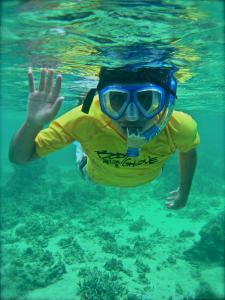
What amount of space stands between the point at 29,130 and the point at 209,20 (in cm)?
567

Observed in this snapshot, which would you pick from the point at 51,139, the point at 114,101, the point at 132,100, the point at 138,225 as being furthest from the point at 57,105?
the point at 138,225

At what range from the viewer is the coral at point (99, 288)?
38.1 ft

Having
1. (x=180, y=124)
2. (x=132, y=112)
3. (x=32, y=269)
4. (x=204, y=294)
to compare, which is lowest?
(x=32, y=269)

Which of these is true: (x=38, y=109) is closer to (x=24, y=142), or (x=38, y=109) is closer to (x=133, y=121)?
(x=24, y=142)

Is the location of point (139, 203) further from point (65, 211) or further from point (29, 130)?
point (29, 130)

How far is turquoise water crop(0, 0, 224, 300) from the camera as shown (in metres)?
8.38

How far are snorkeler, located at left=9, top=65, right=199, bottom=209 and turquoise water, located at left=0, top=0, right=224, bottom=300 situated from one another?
235 cm

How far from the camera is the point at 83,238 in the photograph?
17672 millimetres

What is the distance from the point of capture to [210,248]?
1480cm

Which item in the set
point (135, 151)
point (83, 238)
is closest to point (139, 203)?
point (83, 238)

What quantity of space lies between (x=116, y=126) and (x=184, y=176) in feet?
8.89

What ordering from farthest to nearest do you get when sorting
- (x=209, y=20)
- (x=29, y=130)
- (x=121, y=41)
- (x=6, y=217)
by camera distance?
(x=6, y=217) → (x=121, y=41) → (x=209, y=20) → (x=29, y=130)

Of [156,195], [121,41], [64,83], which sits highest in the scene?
[121,41]

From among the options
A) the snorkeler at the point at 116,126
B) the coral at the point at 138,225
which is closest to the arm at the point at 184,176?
the snorkeler at the point at 116,126
